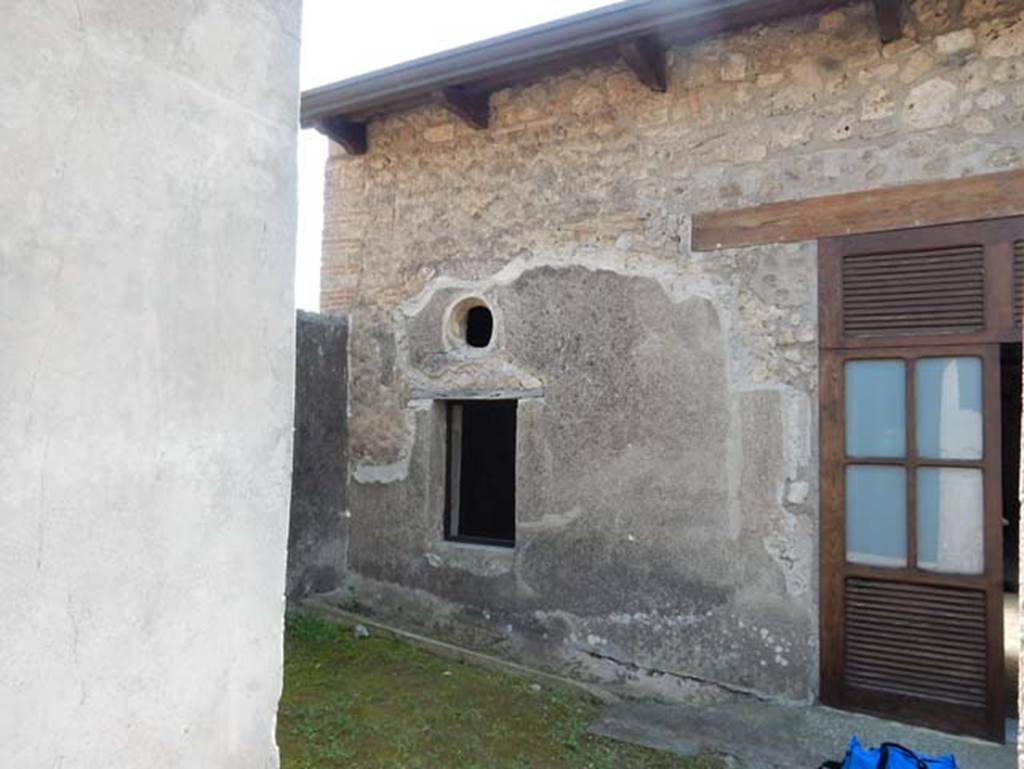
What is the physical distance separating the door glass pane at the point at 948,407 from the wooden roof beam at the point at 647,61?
2336 mm

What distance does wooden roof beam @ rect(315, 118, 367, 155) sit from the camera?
6270 millimetres

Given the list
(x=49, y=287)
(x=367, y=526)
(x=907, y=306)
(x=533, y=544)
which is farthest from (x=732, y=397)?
(x=49, y=287)

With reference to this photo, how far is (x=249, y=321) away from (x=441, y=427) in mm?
4611

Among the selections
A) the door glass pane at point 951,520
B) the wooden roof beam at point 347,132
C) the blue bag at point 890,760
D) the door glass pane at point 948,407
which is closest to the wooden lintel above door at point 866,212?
the door glass pane at point 948,407

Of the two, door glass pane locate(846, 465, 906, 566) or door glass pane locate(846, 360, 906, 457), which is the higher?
door glass pane locate(846, 360, 906, 457)

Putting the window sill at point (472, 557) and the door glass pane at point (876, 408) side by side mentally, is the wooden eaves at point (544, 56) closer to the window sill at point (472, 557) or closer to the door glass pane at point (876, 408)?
the door glass pane at point (876, 408)

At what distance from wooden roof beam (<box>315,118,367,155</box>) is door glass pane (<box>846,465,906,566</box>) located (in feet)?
14.6

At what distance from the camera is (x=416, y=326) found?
614 centimetres

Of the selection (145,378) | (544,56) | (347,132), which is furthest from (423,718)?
(347,132)

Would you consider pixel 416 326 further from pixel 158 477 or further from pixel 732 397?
pixel 158 477

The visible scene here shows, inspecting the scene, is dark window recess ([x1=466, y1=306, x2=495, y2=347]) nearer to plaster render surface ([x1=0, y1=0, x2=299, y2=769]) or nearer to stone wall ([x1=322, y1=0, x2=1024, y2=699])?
stone wall ([x1=322, y1=0, x2=1024, y2=699])

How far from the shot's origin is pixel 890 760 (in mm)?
3287

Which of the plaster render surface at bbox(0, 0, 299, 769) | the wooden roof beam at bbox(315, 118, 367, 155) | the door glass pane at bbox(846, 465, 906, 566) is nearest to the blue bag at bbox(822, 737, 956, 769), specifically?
the door glass pane at bbox(846, 465, 906, 566)

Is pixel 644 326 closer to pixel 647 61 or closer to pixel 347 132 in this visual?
pixel 647 61
